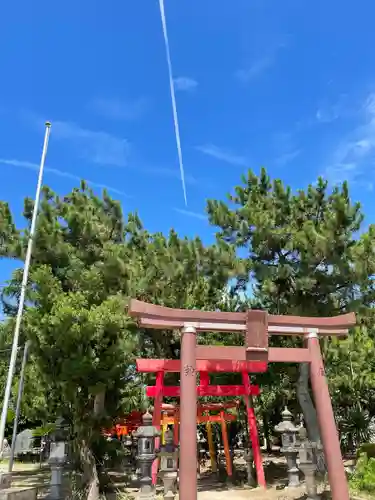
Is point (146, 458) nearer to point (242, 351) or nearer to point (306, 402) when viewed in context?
point (242, 351)

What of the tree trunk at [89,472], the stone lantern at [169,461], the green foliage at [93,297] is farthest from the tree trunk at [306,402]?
the tree trunk at [89,472]

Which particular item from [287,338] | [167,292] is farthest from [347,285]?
[167,292]

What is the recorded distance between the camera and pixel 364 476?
Result: 10047mm

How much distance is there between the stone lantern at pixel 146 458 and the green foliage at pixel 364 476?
5.25m

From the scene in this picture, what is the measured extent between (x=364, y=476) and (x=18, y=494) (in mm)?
7943

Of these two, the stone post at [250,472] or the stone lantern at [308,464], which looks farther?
the stone post at [250,472]

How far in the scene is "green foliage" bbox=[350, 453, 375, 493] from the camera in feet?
31.7

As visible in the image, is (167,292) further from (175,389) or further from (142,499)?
(142,499)

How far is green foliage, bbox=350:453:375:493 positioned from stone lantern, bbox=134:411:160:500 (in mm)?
5253

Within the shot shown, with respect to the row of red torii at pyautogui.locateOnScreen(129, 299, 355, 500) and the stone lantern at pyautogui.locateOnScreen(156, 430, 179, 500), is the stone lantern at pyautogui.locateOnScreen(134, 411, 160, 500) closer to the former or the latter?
the stone lantern at pyautogui.locateOnScreen(156, 430, 179, 500)

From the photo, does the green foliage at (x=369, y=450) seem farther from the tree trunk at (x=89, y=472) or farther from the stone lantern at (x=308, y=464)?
the tree trunk at (x=89, y=472)

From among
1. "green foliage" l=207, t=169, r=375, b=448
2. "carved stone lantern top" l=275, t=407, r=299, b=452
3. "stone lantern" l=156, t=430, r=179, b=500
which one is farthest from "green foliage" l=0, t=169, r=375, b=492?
"carved stone lantern top" l=275, t=407, r=299, b=452

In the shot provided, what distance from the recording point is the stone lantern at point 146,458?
7762 mm

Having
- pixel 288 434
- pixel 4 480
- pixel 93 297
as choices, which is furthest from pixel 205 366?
pixel 4 480
